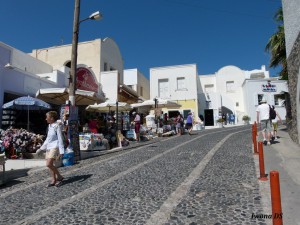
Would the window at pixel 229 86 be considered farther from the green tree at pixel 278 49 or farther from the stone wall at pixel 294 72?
the stone wall at pixel 294 72

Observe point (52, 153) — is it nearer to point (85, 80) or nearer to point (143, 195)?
point (143, 195)

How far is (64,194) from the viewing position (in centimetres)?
532

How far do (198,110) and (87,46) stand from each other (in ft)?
53.5

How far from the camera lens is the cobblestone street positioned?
3.96 metres

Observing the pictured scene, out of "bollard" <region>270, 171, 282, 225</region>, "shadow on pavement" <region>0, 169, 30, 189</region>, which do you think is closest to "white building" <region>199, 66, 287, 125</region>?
"shadow on pavement" <region>0, 169, 30, 189</region>

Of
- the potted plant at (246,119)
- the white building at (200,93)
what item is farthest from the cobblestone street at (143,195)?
the potted plant at (246,119)

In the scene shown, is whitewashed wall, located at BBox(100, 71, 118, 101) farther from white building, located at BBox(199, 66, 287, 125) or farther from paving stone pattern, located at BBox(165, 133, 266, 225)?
white building, located at BBox(199, 66, 287, 125)

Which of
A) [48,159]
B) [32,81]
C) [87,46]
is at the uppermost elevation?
[87,46]

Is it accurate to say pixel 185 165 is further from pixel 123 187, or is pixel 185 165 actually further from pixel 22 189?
pixel 22 189

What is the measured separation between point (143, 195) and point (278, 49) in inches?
458

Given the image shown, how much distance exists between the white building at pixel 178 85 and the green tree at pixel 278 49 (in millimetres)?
17168

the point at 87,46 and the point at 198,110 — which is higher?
the point at 87,46

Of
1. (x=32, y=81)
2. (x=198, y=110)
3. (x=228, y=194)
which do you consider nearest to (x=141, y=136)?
(x=32, y=81)

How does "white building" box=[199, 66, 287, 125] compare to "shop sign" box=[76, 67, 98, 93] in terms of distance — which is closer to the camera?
"shop sign" box=[76, 67, 98, 93]
